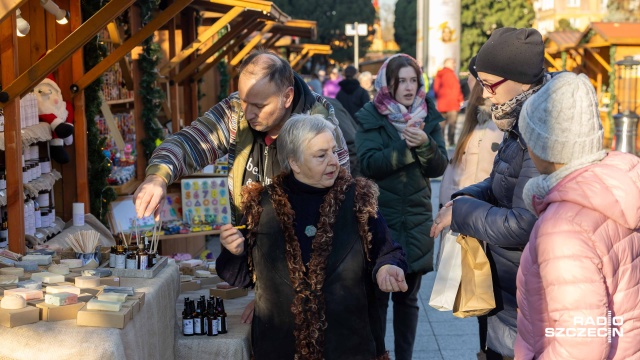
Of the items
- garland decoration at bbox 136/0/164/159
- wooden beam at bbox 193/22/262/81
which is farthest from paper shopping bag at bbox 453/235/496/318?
wooden beam at bbox 193/22/262/81

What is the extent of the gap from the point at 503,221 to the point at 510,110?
44cm

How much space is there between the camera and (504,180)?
3359mm

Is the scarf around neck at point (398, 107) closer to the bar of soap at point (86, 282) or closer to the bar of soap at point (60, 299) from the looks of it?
the bar of soap at point (86, 282)

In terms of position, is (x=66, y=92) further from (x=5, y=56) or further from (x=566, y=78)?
(x=566, y=78)

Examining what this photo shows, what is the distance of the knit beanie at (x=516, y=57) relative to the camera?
338cm

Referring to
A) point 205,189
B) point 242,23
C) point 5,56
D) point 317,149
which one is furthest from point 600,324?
point 242,23

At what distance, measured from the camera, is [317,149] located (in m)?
3.47

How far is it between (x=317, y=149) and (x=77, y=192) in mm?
3035

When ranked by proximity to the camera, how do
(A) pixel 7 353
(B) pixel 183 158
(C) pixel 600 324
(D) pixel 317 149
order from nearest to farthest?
(C) pixel 600 324, (A) pixel 7 353, (D) pixel 317 149, (B) pixel 183 158

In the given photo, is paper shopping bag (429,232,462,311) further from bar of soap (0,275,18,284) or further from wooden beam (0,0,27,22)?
wooden beam (0,0,27,22)

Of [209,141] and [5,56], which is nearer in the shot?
[209,141]

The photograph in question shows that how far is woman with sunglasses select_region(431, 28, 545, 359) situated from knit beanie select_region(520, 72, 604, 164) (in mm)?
566

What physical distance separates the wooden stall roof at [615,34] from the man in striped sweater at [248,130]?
58.6 feet

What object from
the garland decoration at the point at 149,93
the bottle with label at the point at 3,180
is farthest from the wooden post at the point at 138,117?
the bottle with label at the point at 3,180
